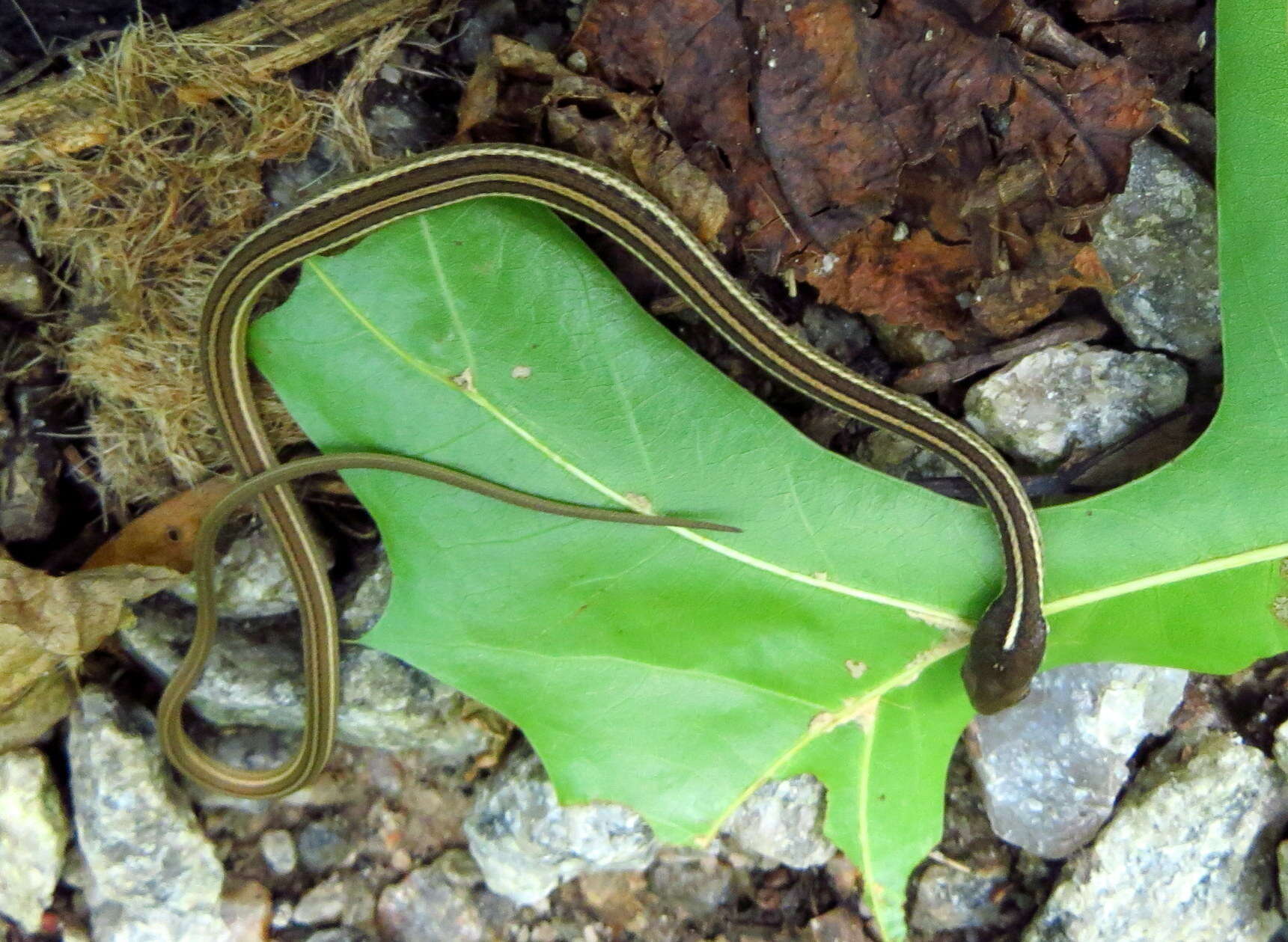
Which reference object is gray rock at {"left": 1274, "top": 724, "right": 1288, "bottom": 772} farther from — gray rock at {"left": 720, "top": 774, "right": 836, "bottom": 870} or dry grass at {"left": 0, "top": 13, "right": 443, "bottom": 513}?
dry grass at {"left": 0, "top": 13, "right": 443, "bottom": 513}

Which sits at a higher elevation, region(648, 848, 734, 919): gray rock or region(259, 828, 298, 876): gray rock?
region(648, 848, 734, 919): gray rock

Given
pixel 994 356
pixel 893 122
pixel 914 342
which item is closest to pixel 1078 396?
pixel 994 356

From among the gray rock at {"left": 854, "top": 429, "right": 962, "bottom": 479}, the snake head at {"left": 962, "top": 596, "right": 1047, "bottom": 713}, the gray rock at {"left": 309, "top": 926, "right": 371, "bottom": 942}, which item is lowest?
the gray rock at {"left": 309, "top": 926, "right": 371, "bottom": 942}

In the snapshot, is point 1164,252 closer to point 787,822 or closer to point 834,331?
point 834,331

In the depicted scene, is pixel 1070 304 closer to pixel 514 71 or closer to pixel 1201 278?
pixel 1201 278

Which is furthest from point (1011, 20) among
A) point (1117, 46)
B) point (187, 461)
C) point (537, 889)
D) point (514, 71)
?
point (537, 889)

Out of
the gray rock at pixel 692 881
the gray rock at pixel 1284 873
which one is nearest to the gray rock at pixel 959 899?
the gray rock at pixel 692 881

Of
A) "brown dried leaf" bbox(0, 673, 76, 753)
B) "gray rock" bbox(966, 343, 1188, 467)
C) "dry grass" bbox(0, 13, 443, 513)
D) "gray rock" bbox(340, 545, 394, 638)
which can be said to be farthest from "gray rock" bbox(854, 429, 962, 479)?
"brown dried leaf" bbox(0, 673, 76, 753)
